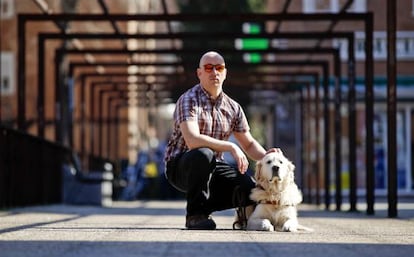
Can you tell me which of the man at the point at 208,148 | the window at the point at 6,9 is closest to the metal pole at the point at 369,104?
the man at the point at 208,148

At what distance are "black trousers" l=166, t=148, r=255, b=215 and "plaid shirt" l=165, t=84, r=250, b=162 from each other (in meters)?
0.17

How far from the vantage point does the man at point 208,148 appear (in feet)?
31.1

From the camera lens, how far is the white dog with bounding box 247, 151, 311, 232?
9484mm

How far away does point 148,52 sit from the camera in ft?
70.9

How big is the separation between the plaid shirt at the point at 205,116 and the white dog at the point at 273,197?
1.50ft

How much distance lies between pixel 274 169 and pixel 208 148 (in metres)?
0.57

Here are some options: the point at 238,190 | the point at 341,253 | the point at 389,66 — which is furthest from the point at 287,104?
the point at 341,253

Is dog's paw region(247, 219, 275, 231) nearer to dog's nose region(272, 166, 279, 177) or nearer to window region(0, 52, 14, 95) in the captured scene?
dog's nose region(272, 166, 279, 177)

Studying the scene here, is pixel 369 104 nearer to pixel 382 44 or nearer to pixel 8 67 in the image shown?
pixel 382 44

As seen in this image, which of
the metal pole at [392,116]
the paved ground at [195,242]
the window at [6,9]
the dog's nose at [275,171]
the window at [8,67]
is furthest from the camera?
the window at [8,67]

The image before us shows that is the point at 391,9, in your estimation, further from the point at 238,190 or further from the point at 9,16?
the point at 9,16

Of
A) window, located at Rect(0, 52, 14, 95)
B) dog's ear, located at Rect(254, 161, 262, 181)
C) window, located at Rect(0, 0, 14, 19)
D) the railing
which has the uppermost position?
window, located at Rect(0, 0, 14, 19)

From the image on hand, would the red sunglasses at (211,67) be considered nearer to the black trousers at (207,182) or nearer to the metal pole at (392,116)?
the black trousers at (207,182)

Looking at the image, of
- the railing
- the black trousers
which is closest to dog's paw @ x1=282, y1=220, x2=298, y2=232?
the black trousers
